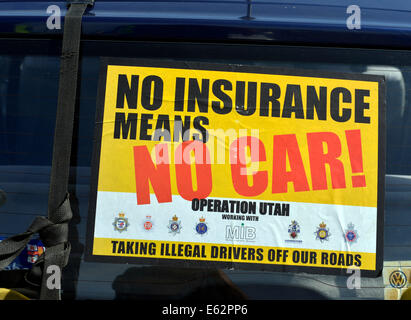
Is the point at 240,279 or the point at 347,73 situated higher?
the point at 347,73

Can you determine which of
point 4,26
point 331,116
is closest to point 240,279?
point 331,116

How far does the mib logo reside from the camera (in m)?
1.34

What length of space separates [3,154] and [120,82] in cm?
52

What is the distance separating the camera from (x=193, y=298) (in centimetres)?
135

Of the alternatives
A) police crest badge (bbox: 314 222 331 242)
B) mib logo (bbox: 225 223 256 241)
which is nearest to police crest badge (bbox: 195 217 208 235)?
mib logo (bbox: 225 223 256 241)

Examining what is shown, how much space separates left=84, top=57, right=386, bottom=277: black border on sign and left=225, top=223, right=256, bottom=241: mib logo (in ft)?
0.29

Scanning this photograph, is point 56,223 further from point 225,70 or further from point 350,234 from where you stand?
point 350,234

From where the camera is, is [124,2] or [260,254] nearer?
[260,254]

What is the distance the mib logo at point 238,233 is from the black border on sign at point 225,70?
0.09 m

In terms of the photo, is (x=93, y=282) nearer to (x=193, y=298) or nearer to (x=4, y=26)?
(x=193, y=298)

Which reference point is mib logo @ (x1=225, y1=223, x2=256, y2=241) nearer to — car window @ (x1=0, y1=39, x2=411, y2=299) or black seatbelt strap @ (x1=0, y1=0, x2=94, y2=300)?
car window @ (x1=0, y1=39, x2=411, y2=299)

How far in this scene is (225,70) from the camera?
1403 mm

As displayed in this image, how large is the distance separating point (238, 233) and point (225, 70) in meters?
0.59
